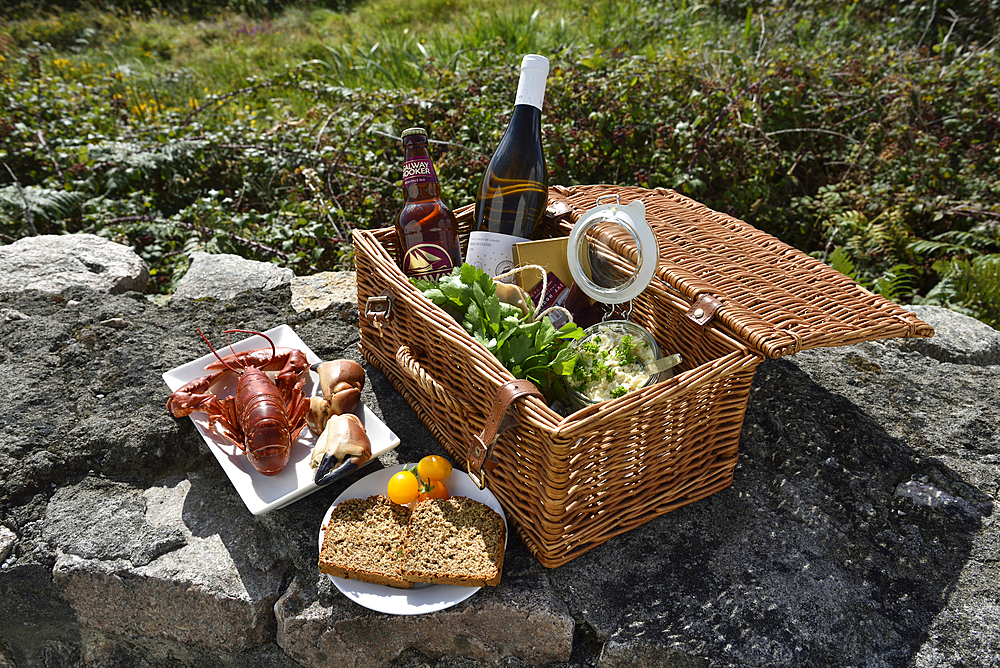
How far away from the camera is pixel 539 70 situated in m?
1.88

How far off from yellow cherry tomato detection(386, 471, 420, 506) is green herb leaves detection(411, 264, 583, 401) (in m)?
0.39

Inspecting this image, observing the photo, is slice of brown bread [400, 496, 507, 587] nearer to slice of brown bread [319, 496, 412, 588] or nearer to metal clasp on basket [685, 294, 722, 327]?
slice of brown bread [319, 496, 412, 588]

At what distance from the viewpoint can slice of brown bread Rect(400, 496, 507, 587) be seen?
1360mm

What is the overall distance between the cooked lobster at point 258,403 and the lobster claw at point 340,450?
4.1 inches

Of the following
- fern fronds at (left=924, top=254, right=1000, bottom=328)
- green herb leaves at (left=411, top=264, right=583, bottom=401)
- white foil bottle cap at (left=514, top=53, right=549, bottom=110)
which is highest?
white foil bottle cap at (left=514, top=53, right=549, bottom=110)

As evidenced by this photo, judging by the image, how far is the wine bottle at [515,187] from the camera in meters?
2.02

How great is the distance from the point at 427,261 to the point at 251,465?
2.73 ft

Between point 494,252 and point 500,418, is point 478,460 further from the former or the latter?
point 494,252

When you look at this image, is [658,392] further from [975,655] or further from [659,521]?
[975,655]

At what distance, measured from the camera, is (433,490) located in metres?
1.57

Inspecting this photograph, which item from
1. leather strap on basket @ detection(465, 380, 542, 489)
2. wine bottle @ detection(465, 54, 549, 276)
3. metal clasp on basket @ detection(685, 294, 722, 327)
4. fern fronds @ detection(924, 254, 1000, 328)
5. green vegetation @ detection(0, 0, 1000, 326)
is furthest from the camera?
green vegetation @ detection(0, 0, 1000, 326)

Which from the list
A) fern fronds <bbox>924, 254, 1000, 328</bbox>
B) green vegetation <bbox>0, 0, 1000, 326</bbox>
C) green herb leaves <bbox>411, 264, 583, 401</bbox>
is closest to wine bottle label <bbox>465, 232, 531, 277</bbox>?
green herb leaves <bbox>411, 264, 583, 401</bbox>

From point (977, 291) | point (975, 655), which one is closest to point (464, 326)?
point (975, 655)

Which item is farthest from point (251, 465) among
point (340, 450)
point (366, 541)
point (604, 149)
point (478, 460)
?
point (604, 149)
